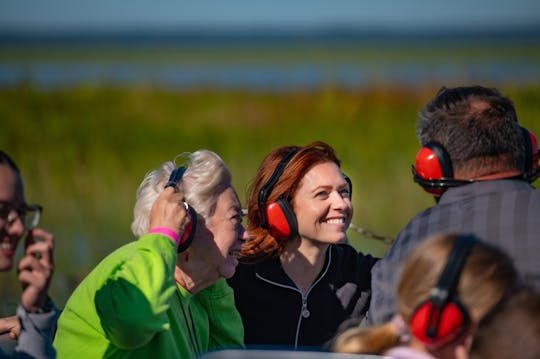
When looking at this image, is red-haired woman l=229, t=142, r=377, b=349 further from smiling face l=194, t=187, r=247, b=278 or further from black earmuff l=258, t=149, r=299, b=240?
smiling face l=194, t=187, r=247, b=278

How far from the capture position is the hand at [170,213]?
3.79m

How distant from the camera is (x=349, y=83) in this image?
808 inches

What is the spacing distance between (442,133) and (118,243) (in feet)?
21.2

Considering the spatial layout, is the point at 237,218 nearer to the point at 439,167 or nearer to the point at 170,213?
the point at 170,213

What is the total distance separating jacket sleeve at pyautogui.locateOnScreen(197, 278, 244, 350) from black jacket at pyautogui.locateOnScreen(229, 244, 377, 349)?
457mm

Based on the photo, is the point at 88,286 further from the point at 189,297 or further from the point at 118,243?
the point at 118,243

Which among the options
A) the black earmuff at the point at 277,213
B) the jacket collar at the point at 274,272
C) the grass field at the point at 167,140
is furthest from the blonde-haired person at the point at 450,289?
the grass field at the point at 167,140

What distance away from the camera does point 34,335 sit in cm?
333

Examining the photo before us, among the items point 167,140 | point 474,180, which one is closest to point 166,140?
point 167,140

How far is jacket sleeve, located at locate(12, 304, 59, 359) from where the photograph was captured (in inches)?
131

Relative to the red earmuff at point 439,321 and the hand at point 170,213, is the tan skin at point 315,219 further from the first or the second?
the red earmuff at point 439,321

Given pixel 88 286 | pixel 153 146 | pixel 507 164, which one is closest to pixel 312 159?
pixel 507 164

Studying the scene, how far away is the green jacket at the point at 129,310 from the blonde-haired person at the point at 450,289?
3.06ft

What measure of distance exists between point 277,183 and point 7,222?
173 cm
